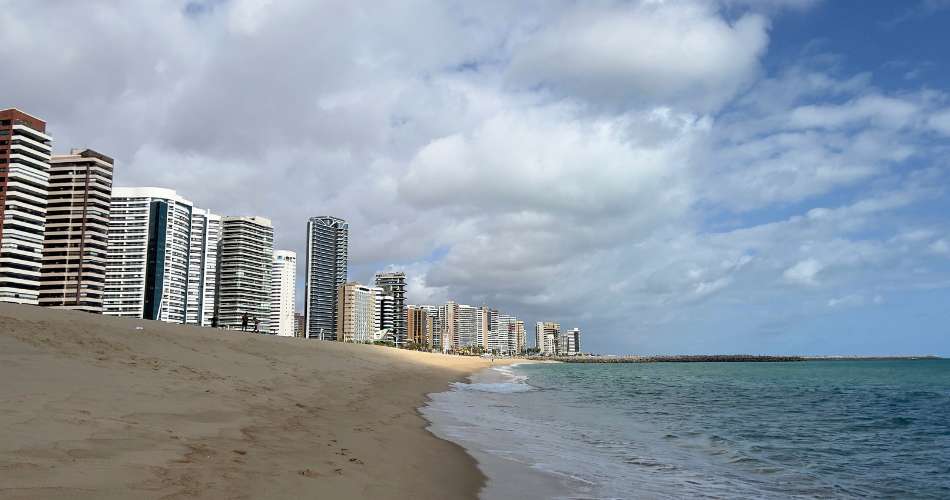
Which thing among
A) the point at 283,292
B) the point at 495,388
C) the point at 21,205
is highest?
the point at 21,205

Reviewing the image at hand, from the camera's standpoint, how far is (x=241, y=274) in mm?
151375

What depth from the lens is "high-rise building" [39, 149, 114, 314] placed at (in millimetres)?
101875

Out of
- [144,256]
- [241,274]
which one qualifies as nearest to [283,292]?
[241,274]

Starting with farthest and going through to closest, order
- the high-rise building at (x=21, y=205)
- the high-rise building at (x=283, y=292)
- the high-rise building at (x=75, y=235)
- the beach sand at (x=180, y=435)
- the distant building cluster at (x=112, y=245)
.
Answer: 1. the high-rise building at (x=283, y=292)
2. the high-rise building at (x=75, y=235)
3. the distant building cluster at (x=112, y=245)
4. the high-rise building at (x=21, y=205)
5. the beach sand at (x=180, y=435)

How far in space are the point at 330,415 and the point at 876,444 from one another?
1754 cm

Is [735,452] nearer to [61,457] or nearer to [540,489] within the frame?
[540,489]

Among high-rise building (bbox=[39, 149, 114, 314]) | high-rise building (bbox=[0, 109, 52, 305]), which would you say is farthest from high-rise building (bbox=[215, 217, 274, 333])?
high-rise building (bbox=[0, 109, 52, 305])

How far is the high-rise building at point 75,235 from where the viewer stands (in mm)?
101875

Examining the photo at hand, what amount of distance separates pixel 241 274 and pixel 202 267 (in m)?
10.9

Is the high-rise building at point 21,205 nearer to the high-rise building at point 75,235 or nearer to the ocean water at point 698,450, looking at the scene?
the high-rise building at point 75,235

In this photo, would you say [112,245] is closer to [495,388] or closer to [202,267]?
[202,267]

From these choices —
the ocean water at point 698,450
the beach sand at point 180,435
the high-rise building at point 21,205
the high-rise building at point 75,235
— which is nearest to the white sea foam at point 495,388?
the ocean water at point 698,450

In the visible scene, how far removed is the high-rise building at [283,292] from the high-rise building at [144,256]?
197 ft

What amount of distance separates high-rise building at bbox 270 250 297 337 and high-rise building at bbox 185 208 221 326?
41.5 m
